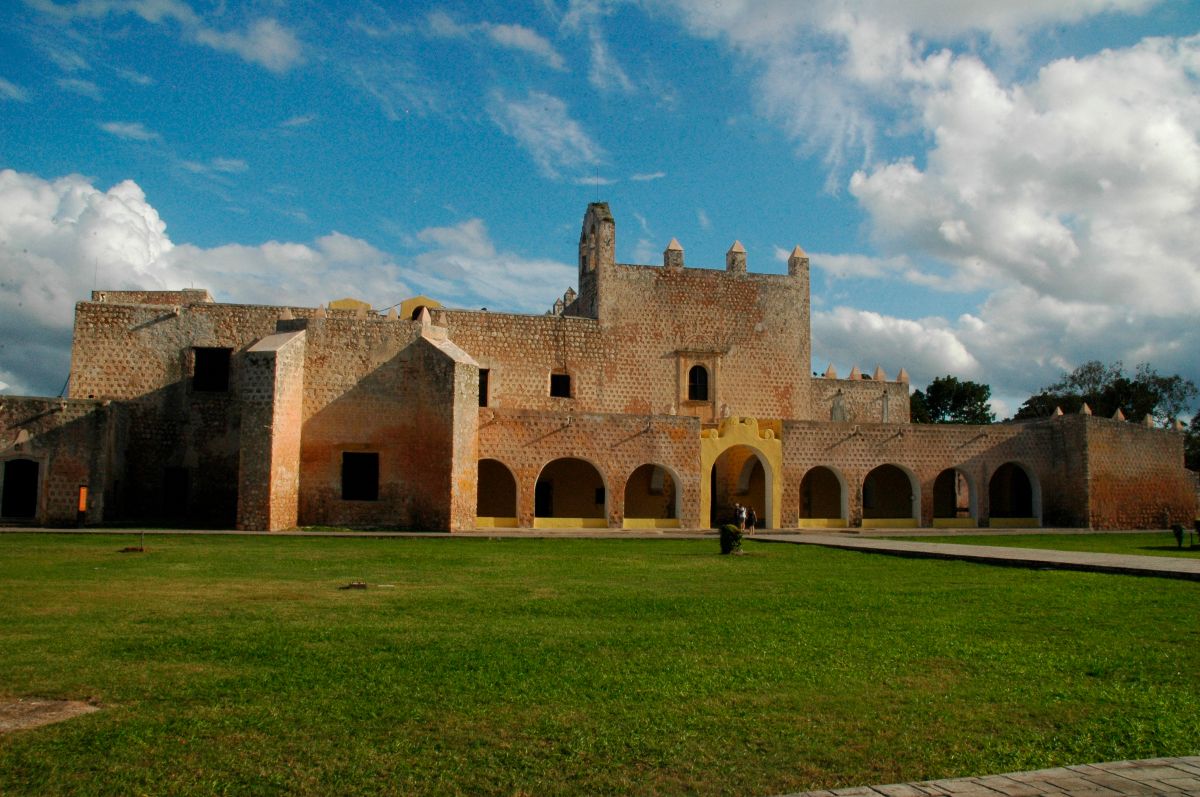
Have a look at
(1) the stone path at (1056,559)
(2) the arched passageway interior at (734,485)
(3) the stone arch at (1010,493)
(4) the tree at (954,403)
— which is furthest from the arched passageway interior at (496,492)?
(4) the tree at (954,403)

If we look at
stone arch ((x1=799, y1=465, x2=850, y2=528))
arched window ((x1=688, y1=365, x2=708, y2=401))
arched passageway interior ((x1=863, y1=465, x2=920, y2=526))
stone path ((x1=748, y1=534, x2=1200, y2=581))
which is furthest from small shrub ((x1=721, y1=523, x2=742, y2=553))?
arched passageway interior ((x1=863, y1=465, x2=920, y2=526))

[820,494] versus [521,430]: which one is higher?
[521,430]

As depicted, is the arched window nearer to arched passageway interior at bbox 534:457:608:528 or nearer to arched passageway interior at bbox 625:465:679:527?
arched passageway interior at bbox 625:465:679:527

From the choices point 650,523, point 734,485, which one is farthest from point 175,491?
point 734,485

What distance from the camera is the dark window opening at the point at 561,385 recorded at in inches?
1083

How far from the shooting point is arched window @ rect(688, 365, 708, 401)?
29.3 m

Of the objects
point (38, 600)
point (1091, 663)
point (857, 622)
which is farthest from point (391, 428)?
point (1091, 663)

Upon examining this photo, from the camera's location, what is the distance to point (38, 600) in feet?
29.3

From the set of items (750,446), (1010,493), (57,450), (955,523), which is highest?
(750,446)

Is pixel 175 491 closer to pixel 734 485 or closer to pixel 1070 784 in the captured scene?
pixel 734 485

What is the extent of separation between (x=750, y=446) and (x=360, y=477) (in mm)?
10513

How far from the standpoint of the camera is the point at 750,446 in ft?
85.9

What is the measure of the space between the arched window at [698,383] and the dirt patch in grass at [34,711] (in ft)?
81.2

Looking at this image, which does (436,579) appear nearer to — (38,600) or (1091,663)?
(38,600)
